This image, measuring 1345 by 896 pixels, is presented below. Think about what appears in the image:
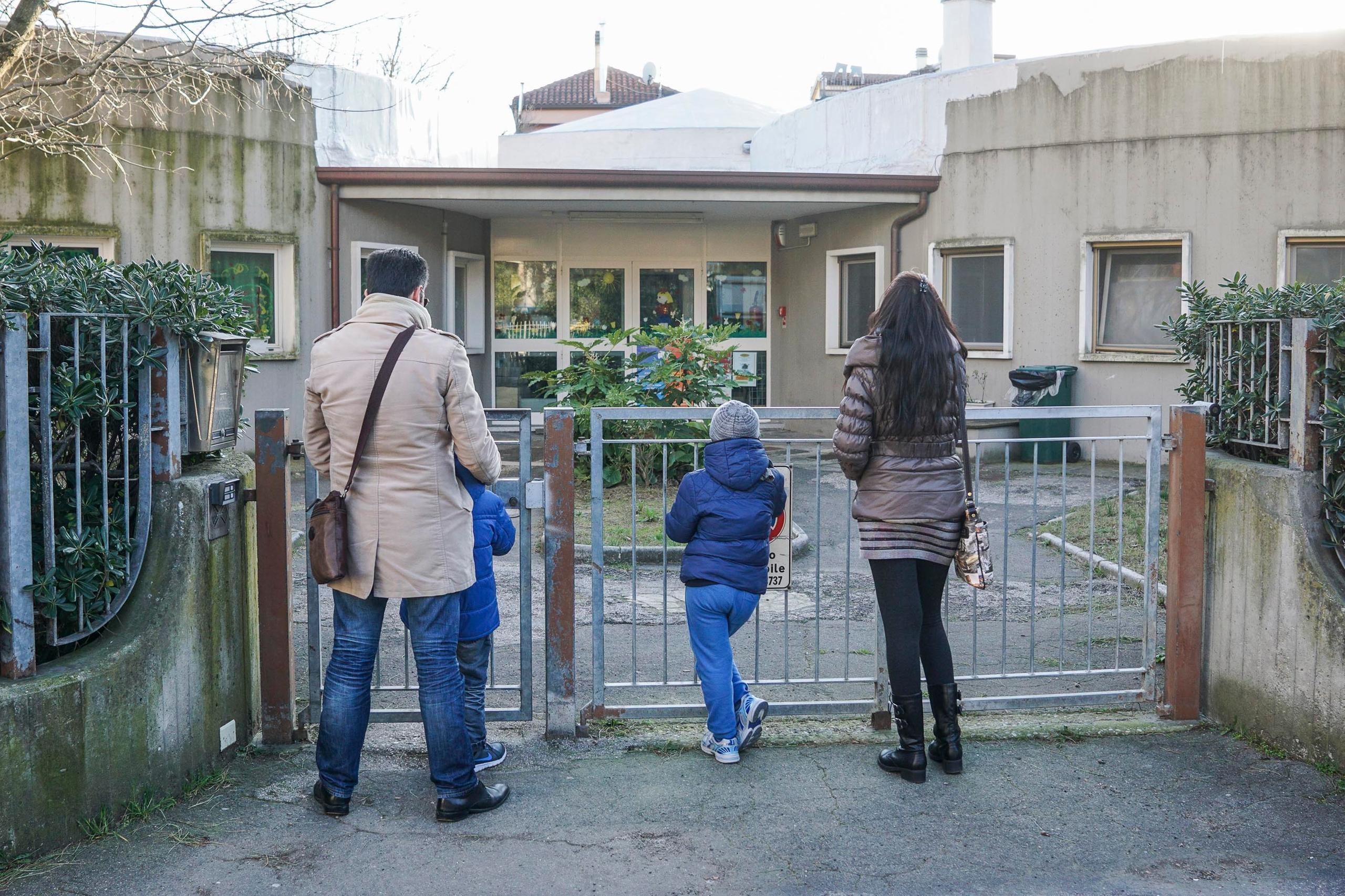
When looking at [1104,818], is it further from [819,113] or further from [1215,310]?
[819,113]

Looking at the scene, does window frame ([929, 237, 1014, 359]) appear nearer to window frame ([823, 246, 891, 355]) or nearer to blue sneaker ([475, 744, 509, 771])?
window frame ([823, 246, 891, 355])

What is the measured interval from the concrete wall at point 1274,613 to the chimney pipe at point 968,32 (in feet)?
40.9

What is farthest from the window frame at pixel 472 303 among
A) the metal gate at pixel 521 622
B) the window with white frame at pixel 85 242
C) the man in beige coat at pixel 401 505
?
the man in beige coat at pixel 401 505

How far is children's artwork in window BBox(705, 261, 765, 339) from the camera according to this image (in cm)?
1833

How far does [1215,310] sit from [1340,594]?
5.37ft

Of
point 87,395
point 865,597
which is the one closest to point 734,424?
point 87,395

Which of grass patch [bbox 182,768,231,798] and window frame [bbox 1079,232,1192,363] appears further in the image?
window frame [bbox 1079,232,1192,363]

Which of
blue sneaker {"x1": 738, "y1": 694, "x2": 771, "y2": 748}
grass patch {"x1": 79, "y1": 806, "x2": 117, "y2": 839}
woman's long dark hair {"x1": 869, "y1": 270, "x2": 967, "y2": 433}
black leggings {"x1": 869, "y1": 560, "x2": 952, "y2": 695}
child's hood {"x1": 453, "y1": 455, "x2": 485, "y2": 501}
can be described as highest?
woman's long dark hair {"x1": 869, "y1": 270, "x2": 967, "y2": 433}

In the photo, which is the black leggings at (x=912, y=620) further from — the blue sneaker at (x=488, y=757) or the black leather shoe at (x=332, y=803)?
the black leather shoe at (x=332, y=803)

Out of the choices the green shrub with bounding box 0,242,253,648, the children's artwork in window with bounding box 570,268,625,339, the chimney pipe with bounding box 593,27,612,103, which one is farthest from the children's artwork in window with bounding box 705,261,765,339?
the chimney pipe with bounding box 593,27,612,103

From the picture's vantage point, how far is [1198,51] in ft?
42.5

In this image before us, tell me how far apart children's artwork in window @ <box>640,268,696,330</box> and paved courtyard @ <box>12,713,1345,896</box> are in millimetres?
13809

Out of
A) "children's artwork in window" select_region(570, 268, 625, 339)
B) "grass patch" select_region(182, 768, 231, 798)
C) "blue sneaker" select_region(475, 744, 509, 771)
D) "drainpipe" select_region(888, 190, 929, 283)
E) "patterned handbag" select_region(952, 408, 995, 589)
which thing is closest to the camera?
"grass patch" select_region(182, 768, 231, 798)

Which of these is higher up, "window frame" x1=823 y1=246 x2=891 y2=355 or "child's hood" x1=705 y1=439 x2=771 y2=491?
"window frame" x1=823 y1=246 x2=891 y2=355
